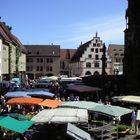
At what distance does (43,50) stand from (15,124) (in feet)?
353

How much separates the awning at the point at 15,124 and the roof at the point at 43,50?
344 ft

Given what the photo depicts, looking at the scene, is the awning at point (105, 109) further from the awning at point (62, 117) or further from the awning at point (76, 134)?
the awning at point (76, 134)

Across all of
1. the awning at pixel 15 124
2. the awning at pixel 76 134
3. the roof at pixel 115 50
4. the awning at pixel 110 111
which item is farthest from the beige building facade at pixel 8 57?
the awning at pixel 76 134

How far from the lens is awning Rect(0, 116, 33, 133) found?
749 inches

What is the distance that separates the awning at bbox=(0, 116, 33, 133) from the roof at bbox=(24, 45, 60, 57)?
105 metres

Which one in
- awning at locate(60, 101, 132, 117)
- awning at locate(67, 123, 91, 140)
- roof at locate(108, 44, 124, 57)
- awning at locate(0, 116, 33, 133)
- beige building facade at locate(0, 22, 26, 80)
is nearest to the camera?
awning at locate(67, 123, 91, 140)

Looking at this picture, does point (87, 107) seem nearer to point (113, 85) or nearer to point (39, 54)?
point (113, 85)

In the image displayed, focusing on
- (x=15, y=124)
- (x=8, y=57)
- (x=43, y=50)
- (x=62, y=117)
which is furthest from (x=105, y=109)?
(x=43, y=50)

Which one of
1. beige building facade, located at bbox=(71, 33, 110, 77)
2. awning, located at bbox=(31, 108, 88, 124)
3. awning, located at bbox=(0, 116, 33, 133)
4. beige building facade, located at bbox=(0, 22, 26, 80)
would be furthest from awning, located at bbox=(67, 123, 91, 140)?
beige building facade, located at bbox=(71, 33, 110, 77)

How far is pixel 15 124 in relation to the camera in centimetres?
1952

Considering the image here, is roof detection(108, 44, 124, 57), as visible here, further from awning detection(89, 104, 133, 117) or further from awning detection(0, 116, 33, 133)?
awning detection(0, 116, 33, 133)

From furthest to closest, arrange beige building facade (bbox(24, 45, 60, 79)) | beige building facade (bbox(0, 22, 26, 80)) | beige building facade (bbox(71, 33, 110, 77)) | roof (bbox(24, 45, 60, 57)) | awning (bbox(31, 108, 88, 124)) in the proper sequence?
beige building facade (bbox(24, 45, 60, 79)) < roof (bbox(24, 45, 60, 57)) < beige building facade (bbox(71, 33, 110, 77)) < beige building facade (bbox(0, 22, 26, 80)) < awning (bbox(31, 108, 88, 124))

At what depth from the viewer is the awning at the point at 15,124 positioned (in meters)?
19.0

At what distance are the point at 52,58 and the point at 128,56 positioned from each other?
2832 inches
